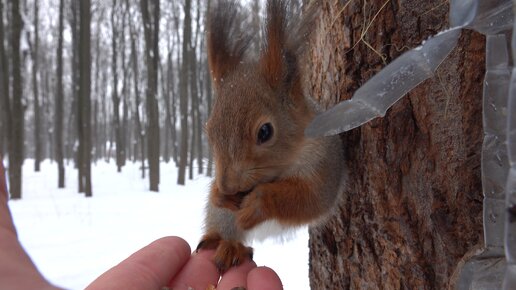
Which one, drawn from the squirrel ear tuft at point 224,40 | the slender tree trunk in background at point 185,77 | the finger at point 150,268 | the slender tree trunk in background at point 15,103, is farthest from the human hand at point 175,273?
the slender tree trunk in background at point 185,77

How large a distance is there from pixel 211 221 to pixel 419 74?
1.05m

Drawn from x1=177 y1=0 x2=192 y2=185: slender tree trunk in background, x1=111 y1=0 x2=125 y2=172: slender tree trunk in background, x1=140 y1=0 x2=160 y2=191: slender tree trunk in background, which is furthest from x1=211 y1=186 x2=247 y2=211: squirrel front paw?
x1=111 y1=0 x2=125 y2=172: slender tree trunk in background

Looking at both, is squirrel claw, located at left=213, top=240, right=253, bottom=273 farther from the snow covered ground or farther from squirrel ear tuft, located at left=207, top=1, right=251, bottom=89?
squirrel ear tuft, located at left=207, top=1, right=251, bottom=89

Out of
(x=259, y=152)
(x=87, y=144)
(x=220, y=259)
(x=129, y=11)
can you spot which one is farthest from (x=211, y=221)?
(x=129, y=11)

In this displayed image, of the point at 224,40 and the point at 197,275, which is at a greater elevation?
the point at 224,40

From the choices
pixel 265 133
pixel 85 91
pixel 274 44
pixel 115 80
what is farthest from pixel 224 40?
pixel 115 80

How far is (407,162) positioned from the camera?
115 centimetres

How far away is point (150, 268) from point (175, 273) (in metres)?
0.13

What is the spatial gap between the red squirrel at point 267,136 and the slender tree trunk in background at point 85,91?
7.81 m

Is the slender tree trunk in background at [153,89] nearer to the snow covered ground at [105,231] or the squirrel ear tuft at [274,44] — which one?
the snow covered ground at [105,231]

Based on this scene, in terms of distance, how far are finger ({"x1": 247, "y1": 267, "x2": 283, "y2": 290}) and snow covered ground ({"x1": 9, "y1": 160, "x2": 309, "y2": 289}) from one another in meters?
0.57

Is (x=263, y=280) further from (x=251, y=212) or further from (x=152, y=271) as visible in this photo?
(x=152, y=271)

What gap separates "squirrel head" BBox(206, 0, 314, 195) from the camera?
1.19 metres

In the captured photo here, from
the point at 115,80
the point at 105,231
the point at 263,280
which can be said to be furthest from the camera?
the point at 115,80
